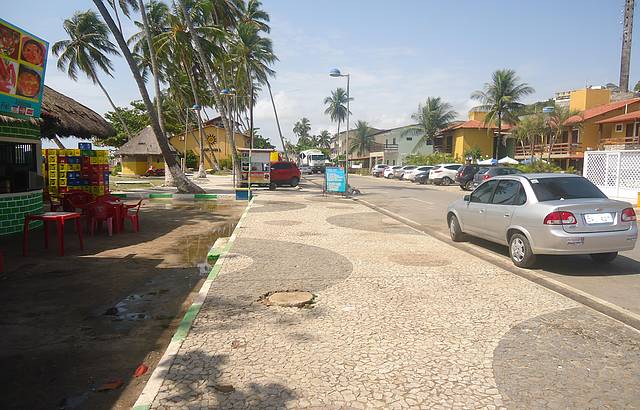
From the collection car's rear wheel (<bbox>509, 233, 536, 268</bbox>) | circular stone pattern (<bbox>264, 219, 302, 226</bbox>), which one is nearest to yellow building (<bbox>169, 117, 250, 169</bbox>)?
circular stone pattern (<bbox>264, 219, 302, 226</bbox>)

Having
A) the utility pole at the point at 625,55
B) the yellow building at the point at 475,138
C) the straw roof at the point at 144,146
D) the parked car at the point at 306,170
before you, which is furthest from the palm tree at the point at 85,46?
the utility pole at the point at 625,55

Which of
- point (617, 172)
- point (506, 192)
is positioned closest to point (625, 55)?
point (617, 172)

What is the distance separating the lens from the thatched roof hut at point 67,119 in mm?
12141

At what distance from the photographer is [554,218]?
6754mm

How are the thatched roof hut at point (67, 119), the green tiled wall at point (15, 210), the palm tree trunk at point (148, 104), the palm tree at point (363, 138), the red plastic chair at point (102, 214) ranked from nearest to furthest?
1. the green tiled wall at point (15, 210)
2. the red plastic chair at point (102, 214)
3. the thatched roof hut at point (67, 119)
4. the palm tree trunk at point (148, 104)
5. the palm tree at point (363, 138)

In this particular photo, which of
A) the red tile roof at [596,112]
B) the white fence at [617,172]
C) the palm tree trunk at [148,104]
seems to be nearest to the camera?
the palm tree trunk at [148,104]

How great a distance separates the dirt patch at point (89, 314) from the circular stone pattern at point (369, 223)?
4070 mm

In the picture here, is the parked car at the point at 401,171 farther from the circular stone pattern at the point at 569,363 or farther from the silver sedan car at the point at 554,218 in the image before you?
the circular stone pattern at the point at 569,363

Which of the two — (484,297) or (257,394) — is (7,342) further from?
(484,297)

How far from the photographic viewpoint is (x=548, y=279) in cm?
665

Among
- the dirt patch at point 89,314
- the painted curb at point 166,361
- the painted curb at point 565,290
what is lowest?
the dirt patch at point 89,314

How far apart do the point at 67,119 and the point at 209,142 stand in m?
48.1

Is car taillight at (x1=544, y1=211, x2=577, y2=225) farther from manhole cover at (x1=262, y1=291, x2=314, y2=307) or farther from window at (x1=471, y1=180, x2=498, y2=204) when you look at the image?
manhole cover at (x1=262, y1=291, x2=314, y2=307)

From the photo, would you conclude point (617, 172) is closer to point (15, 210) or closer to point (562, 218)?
point (562, 218)
